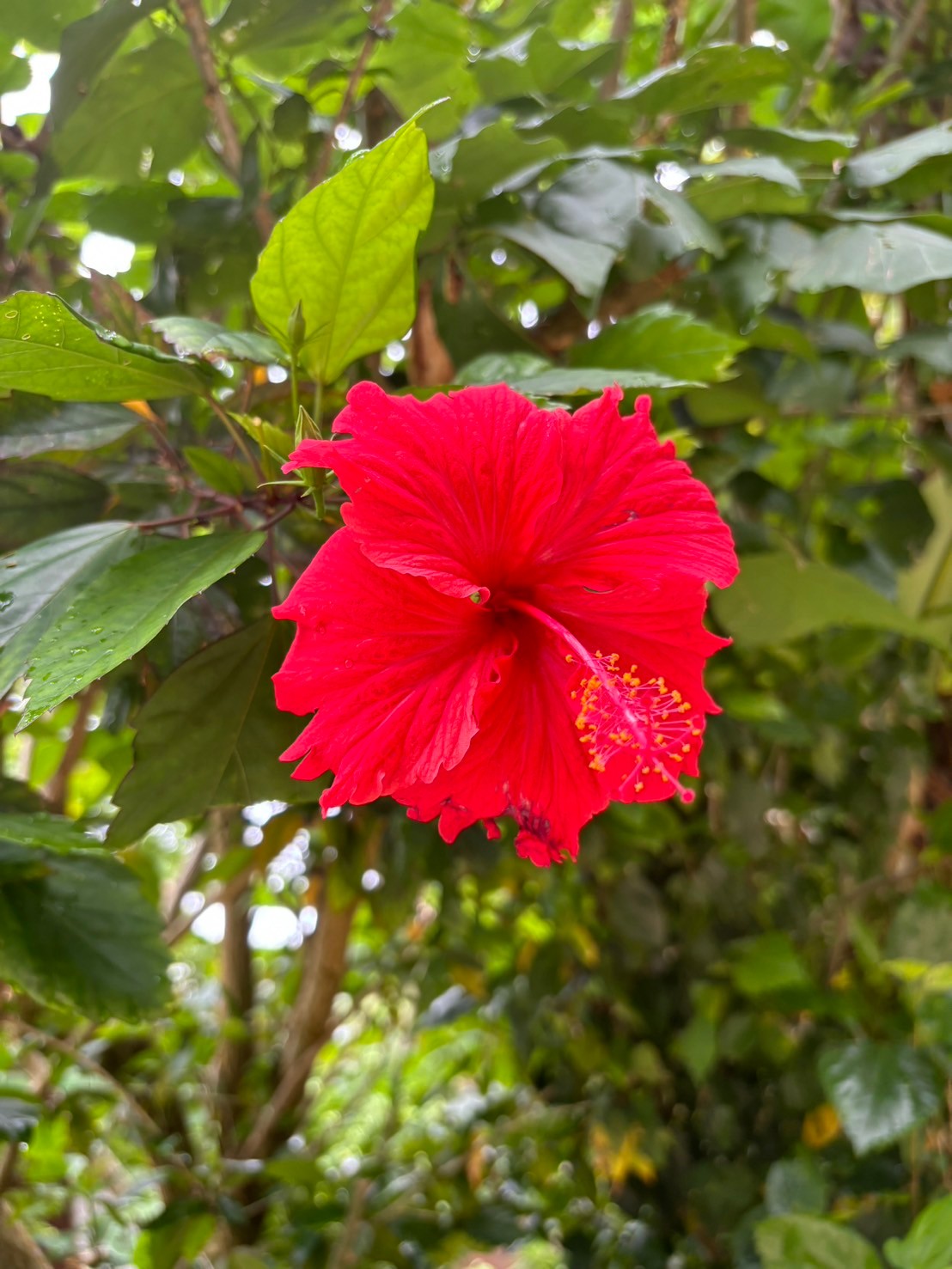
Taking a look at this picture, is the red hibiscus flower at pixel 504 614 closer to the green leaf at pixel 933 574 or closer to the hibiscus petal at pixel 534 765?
the hibiscus petal at pixel 534 765

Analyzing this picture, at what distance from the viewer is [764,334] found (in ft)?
2.88

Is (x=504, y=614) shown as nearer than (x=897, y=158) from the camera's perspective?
Yes

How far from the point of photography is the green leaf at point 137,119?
2.79 feet

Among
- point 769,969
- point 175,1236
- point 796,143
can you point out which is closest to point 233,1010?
point 175,1236

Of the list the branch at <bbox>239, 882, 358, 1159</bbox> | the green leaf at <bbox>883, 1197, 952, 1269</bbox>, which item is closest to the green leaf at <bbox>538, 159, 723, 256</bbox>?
the green leaf at <bbox>883, 1197, 952, 1269</bbox>

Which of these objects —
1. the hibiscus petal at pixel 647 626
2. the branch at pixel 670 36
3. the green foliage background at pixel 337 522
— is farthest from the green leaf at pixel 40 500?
the branch at pixel 670 36

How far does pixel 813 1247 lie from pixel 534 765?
2.12 feet

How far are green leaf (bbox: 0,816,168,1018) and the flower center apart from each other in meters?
0.33

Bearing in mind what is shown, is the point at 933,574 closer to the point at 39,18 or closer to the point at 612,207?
the point at 612,207

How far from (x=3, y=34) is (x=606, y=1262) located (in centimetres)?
165

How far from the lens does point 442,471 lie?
48 cm

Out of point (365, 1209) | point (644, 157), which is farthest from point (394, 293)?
point (365, 1209)

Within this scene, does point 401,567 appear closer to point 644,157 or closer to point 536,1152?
point 644,157

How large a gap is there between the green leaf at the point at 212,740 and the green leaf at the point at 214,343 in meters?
0.16
